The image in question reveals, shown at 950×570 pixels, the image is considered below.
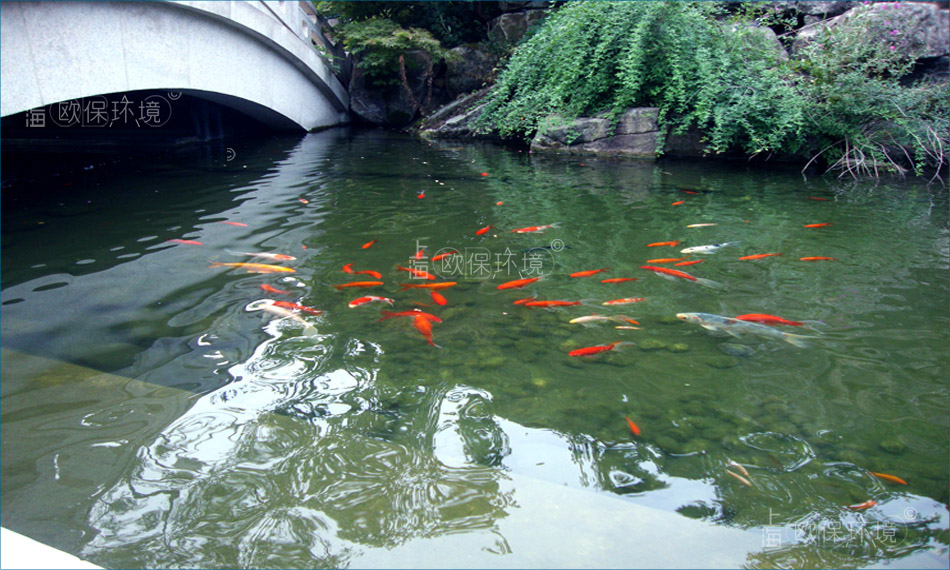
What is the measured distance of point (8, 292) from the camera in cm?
405

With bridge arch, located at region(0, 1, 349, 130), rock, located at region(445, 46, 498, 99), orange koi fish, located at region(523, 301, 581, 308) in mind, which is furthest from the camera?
rock, located at region(445, 46, 498, 99)

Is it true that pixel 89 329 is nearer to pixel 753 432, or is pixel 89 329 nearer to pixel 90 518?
pixel 90 518

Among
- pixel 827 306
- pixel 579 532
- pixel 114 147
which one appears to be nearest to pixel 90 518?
pixel 579 532

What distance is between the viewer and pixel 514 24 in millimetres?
14844

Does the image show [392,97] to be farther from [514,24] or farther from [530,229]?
[530,229]

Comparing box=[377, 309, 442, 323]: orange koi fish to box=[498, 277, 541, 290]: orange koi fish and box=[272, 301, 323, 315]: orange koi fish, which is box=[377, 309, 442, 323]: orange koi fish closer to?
box=[272, 301, 323, 315]: orange koi fish

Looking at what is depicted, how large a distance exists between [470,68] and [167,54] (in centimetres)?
826

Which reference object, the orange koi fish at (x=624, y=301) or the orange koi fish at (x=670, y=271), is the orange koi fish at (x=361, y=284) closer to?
the orange koi fish at (x=624, y=301)

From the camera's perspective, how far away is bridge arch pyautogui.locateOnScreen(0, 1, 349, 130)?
603cm

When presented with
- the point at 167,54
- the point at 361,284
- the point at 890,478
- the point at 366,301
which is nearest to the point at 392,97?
the point at 167,54

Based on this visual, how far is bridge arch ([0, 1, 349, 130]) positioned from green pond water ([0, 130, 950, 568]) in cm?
173

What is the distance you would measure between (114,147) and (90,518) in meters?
11.2

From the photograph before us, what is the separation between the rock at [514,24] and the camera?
14.7 metres

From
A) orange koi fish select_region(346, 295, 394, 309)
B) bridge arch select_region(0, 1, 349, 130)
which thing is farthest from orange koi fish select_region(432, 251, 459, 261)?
bridge arch select_region(0, 1, 349, 130)
